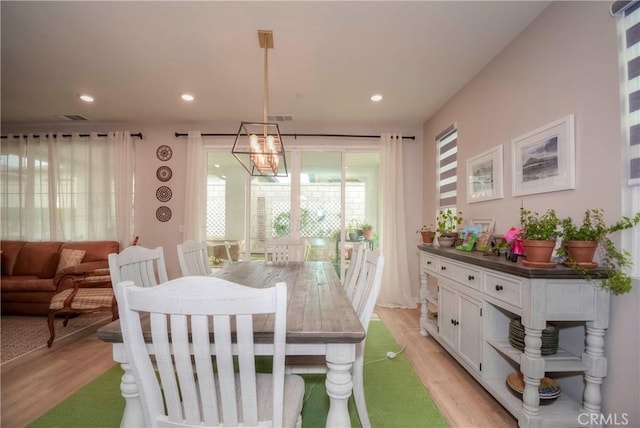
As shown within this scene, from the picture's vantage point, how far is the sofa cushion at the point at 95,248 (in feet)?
13.0

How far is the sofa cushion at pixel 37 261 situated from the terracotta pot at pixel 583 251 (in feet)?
17.4

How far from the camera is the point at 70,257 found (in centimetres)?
381

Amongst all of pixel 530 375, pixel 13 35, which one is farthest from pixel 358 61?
pixel 13 35

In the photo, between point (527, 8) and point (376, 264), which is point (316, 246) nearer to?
point (376, 264)

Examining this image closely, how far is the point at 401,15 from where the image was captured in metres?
2.09

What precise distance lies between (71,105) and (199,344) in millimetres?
4361

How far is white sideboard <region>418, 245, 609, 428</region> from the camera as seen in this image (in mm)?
1509

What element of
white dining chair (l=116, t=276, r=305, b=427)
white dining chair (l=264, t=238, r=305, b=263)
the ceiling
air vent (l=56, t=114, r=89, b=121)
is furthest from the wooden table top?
air vent (l=56, t=114, r=89, b=121)

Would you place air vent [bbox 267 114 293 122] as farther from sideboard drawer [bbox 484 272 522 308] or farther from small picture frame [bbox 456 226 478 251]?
sideboard drawer [bbox 484 272 522 308]

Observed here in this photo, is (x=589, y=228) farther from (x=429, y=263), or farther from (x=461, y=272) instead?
(x=429, y=263)

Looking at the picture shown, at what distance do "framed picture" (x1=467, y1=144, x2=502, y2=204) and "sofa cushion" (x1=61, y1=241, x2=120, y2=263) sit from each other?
14.6 ft

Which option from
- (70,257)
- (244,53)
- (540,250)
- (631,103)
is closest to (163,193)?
(70,257)

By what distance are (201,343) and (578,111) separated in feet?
7.51

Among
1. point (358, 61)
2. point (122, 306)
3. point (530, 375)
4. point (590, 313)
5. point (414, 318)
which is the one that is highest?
point (358, 61)
